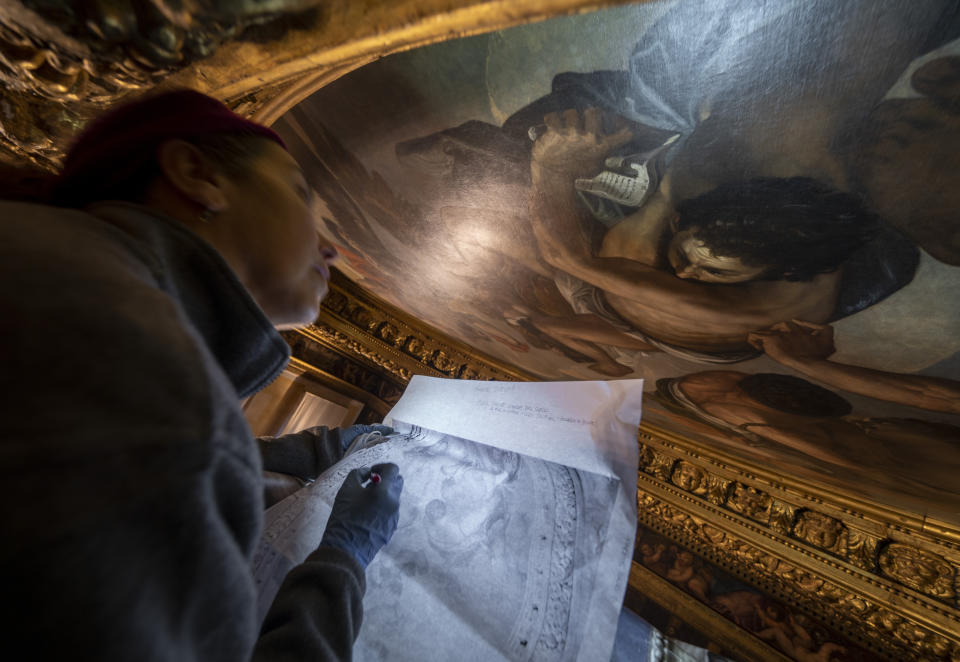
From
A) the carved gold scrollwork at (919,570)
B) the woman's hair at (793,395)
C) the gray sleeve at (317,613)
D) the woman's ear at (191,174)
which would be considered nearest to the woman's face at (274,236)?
the woman's ear at (191,174)

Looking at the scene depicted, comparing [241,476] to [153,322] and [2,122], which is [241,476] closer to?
[153,322]

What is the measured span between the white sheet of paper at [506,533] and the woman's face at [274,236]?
609 millimetres

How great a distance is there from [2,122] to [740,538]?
14.4 ft

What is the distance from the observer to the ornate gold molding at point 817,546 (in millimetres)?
1946

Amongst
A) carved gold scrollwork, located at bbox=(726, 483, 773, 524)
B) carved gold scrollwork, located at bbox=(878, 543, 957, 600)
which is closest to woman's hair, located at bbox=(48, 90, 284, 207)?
carved gold scrollwork, located at bbox=(726, 483, 773, 524)

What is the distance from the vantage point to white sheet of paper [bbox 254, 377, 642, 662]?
665mm

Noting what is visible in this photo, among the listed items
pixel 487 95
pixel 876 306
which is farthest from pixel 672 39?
pixel 876 306

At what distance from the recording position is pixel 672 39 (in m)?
0.83

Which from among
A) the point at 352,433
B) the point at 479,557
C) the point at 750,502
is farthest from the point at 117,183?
the point at 750,502

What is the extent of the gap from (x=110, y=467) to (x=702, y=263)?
1.58m

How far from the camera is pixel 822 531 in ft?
7.62

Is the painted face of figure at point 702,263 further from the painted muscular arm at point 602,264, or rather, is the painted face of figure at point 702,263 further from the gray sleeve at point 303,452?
the gray sleeve at point 303,452

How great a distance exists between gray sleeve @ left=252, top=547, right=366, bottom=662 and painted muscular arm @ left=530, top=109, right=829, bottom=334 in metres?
1.35

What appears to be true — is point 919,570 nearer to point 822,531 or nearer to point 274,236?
point 822,531
